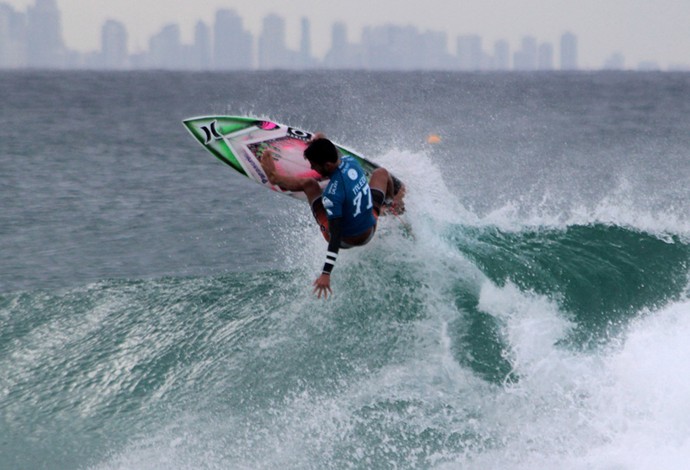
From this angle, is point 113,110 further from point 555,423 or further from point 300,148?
point 555,423

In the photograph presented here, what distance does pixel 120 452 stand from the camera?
6.88 meters

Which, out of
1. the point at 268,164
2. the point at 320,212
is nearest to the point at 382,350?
the point at 320,212

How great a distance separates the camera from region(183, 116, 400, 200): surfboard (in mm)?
8703

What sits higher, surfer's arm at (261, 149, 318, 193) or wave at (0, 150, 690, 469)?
surfer's arm at (261, 149, 318, 193)

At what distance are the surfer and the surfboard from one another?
22 centimetres

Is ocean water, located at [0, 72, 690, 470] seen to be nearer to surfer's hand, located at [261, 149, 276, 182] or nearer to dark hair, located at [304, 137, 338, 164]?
surfer's hand, located at [261, 149, 276, 182]

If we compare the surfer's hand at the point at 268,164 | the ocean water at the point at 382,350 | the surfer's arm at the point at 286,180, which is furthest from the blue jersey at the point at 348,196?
the ocean water at the point at 382,350

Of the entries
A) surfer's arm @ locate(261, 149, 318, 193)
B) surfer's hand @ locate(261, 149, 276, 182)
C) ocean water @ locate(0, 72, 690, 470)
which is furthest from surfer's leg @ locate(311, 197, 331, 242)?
ocean water @ locate(0, 72, 690, 470)

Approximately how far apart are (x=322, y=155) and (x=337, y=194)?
0.35 m

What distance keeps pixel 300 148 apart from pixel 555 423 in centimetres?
370

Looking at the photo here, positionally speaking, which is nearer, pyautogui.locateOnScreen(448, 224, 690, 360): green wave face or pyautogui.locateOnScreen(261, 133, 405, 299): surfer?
pyautogui.locateOnScreen(261, 133, 405, 299): surfer

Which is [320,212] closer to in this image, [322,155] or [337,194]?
[337,194]

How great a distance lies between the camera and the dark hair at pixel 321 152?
7.22 m

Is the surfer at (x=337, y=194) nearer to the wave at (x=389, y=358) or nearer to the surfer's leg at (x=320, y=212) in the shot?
the surfer's leg at (x=320, y=212)
